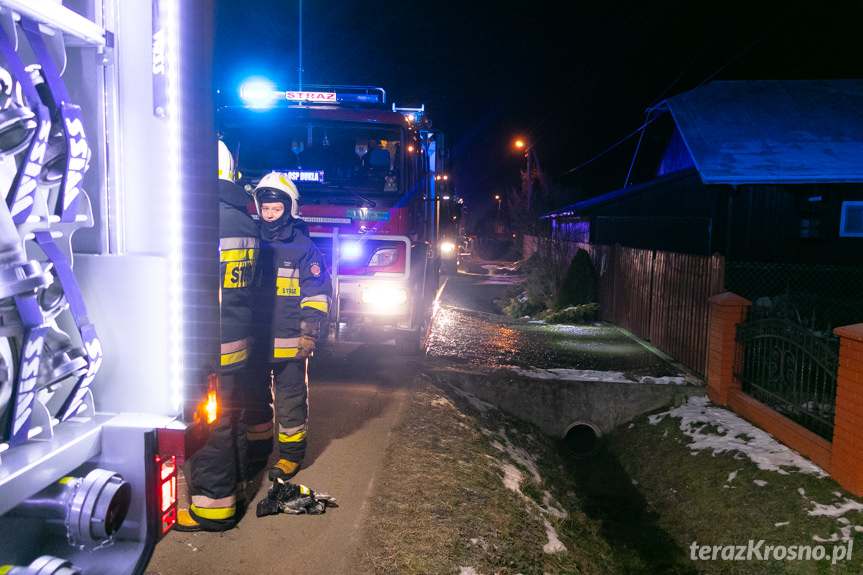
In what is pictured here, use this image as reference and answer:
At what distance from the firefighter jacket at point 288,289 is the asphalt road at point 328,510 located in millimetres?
1079

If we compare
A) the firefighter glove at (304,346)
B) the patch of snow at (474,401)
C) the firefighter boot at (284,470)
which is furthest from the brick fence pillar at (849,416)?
the firefighter boot at (284,470)

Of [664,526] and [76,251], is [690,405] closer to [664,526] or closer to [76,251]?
[664,526]

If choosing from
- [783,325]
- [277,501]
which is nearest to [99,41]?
[277,501]

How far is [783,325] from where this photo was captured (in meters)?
6.00

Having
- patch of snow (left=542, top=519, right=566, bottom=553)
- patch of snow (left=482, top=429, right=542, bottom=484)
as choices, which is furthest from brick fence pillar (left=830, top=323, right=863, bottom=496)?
patch of snow (left=482, top=429, right=542, bottom=484)

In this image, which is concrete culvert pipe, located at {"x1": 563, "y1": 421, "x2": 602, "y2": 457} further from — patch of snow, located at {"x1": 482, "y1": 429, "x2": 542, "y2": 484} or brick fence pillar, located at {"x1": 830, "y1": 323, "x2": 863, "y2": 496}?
brick fence pillar, located at {"x1": 830, "y1": 323, "x2": 863, "y2": 496}

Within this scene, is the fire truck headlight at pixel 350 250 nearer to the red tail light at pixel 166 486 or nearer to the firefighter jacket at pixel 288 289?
the firefighter jacket at pixel 288 289

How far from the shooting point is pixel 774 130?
14898 mm

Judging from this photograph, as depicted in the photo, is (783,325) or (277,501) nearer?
(277,501)

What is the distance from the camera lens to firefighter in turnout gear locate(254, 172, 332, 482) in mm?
4016

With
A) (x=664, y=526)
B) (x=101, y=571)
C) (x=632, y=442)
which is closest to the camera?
(x=101, y=571)

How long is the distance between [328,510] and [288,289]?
4.94ft

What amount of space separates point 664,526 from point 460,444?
1922mm

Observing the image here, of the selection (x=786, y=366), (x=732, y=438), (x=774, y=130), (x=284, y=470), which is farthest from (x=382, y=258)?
(x=774, y=130)
